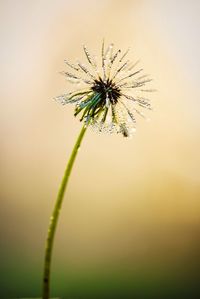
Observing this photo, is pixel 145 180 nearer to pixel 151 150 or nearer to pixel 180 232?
pixel 151 150

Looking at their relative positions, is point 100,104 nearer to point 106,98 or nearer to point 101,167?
point 106,98

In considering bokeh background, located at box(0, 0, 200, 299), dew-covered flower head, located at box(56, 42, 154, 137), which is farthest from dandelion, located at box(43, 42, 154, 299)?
bokeh background, located at box(0, 0, 200, 299)

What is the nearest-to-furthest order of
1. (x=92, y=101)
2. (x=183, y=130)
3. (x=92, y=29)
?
(x=92, y=101)
(x=92, y=29)
(x=183, y=130)

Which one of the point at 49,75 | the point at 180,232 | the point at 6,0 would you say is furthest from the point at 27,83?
the point at 180,232

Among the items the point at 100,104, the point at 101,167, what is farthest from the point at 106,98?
the point at 101,167

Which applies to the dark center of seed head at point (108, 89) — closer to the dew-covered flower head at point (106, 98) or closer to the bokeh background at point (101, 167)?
the dew-covered flower head at point (106, 98)

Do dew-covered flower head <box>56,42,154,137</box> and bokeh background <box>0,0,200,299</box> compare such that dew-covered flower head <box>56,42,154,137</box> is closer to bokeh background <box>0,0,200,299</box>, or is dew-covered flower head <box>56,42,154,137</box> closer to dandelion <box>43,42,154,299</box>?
dandelion <box>43,42,154,299</box>

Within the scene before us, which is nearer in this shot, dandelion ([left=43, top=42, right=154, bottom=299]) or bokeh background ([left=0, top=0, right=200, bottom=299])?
dandelion ([left=43, top=42, right=154, bottom=299])
